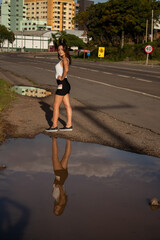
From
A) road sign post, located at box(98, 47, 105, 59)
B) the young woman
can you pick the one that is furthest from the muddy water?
road sign post, located at box(98, 47, 105, 59)

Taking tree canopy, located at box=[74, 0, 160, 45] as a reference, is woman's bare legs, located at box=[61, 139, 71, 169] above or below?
below

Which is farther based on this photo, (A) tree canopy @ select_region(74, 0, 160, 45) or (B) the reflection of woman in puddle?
(A) tree canopy @ select_region(74, 0, 160, 45)

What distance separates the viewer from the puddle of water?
42.4 feet

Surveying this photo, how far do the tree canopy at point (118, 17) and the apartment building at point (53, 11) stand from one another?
356 ft

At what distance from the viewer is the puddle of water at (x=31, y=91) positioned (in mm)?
12938

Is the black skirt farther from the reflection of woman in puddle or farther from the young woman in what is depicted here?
the reflection of woman in puddle

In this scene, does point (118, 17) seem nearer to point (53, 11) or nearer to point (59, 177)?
point (59, 177)

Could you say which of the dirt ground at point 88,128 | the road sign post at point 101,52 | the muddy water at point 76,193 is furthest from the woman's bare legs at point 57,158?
the road sign post at point 101,52

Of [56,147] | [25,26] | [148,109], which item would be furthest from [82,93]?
[25,26]

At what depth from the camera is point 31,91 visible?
547 inches

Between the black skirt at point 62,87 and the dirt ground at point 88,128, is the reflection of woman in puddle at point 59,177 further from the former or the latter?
the black skirt at point 62,87

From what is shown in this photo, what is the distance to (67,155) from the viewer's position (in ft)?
17.7

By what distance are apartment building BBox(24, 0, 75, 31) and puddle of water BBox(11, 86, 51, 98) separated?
167 meters

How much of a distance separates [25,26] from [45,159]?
179 metres
